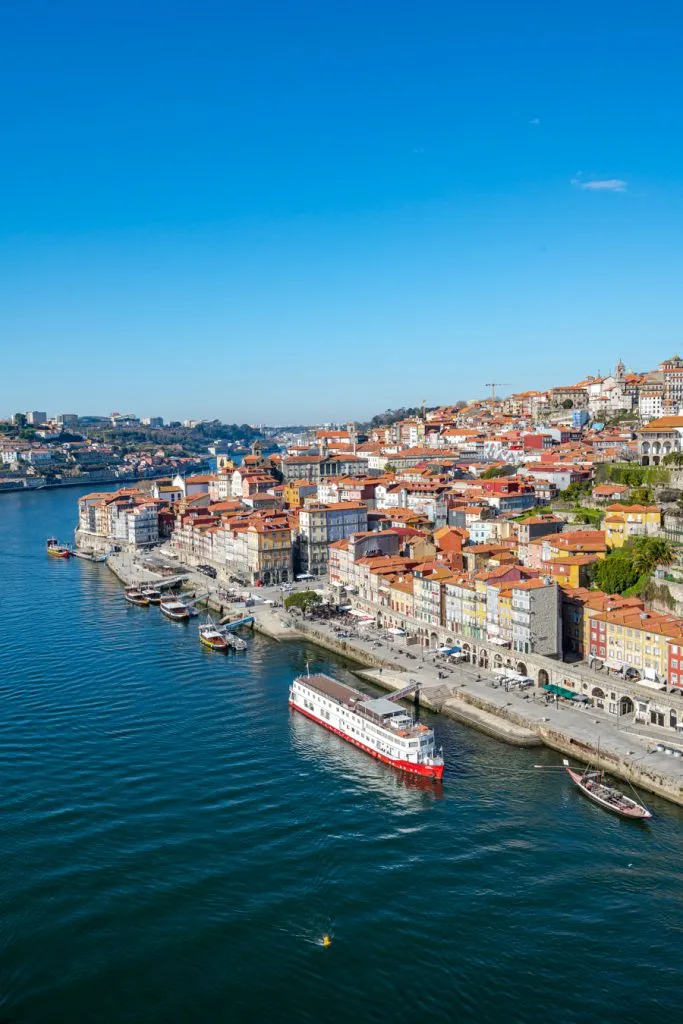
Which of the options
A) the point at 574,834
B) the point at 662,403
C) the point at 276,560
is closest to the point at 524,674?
the point at 574,834

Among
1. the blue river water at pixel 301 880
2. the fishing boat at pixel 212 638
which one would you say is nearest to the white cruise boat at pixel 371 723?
the blue river water at pixel 301 880

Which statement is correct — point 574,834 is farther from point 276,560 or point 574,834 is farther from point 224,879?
point 276,560

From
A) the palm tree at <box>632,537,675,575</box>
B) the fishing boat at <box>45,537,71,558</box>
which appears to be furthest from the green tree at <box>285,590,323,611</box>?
the fishing boat at <box>45,537,71,558</box>

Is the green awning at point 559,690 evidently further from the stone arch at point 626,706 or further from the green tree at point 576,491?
the green tree at point 576,491

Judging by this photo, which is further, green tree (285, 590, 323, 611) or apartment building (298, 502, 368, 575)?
apartment building (298, 502, 368, 575)

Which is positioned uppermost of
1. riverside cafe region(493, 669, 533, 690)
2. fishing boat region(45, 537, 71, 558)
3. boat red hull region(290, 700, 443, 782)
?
fishing boat region(45, 537, 71, 558)

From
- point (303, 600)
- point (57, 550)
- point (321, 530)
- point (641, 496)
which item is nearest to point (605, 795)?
point (303, 600)

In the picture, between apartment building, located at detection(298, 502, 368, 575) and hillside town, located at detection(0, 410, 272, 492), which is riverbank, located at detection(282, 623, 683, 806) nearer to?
apartment building, located at detection(298, 502, 368, 575)
